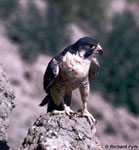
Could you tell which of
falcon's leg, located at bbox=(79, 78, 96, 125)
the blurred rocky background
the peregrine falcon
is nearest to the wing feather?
the peregrine falcon

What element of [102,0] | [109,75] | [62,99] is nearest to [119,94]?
[109,75]

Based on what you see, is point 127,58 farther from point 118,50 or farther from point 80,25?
point 80,25

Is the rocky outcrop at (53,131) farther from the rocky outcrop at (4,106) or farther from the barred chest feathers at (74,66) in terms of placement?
the barred chest feathers at (74,66)

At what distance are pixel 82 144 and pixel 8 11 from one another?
1451 cm

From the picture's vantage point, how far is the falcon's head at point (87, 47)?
7.51m

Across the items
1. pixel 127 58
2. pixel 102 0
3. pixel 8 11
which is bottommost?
pixel 127 58

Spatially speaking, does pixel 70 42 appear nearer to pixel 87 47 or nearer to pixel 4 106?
pixel 87 47

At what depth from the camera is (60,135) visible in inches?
261

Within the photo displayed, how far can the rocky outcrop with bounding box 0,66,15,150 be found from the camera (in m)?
7.00

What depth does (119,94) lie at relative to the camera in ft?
60.8

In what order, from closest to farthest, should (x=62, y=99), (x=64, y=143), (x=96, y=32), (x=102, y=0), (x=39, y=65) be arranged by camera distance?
(x=64, y=143), (x=62, y=99), (x=39, y=65), (x=96, y=32), (x=102, y=0)

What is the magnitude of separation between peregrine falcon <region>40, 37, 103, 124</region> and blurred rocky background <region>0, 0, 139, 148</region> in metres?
5.20

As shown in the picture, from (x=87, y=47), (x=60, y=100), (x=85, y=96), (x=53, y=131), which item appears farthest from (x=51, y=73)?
(x=53, y=131)

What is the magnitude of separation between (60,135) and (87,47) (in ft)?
4.53
